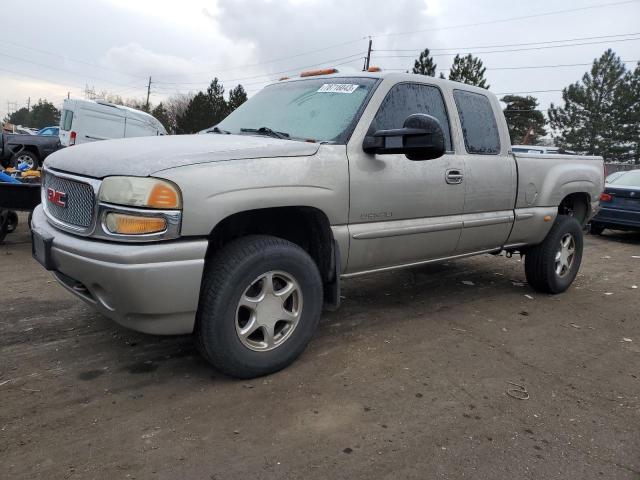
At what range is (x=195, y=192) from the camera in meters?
2.61

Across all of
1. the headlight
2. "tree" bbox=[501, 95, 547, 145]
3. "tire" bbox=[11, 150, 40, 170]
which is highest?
"tree" bbox=[501, 95, 547, 145]

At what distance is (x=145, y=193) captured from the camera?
8.32ft

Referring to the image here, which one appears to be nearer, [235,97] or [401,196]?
[401,196]

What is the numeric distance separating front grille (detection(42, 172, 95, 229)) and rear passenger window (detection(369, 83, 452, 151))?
1.80 meters

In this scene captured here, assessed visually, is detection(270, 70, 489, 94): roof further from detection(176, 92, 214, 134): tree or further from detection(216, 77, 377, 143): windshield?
detection(176, 92, 214, 134): tree

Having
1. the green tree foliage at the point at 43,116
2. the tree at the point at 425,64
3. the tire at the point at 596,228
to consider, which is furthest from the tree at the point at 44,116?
the tire at the point at 596,228

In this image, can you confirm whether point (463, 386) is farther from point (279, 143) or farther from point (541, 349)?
point (279, 143)

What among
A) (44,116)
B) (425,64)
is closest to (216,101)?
(425,64)

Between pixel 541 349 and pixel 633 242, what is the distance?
7.71m

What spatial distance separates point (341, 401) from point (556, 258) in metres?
3.40

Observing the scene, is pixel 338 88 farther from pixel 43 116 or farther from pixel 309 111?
pixel 43 116

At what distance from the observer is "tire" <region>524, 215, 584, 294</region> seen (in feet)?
16.9

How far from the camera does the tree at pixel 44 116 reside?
83.6m

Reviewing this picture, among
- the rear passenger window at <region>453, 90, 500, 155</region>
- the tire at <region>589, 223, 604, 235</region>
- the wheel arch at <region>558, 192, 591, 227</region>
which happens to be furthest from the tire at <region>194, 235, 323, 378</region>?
the tire at <region>589, 223, 604, 235</region>
